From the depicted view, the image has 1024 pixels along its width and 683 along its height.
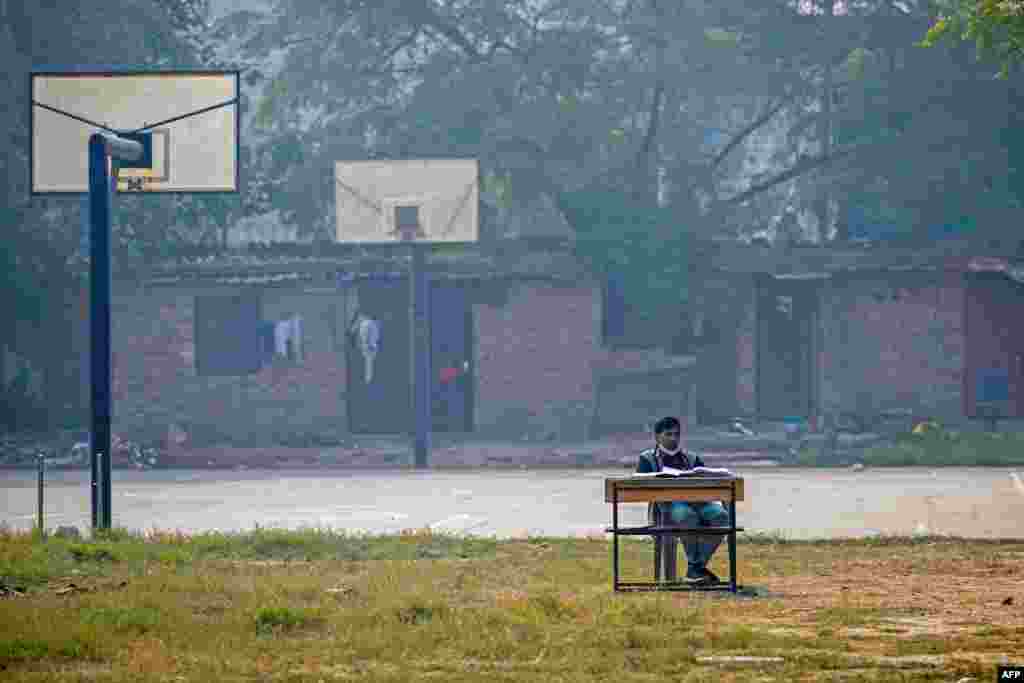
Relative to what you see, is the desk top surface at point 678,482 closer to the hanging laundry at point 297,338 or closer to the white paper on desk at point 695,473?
the white paper on desk at point 695,473

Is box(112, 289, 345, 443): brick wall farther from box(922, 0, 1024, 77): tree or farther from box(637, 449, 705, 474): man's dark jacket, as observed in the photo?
box(637, 449, 705, 474): man's dark jacket

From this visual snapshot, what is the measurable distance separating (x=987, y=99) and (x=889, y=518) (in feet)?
73.7

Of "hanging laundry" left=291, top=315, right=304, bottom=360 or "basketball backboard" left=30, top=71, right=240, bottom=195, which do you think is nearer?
"basketball backboard" left=30, top=71, right=240, bottom=195

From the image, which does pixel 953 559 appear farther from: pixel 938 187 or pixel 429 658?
pixel 938 187

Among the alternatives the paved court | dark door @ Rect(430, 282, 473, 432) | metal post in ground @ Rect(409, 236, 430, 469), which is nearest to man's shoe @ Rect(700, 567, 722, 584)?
the paved court

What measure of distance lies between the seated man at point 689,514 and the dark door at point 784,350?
25.0 metres

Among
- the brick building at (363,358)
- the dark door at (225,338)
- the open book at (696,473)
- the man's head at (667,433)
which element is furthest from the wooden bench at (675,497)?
the dark door at (225,338)

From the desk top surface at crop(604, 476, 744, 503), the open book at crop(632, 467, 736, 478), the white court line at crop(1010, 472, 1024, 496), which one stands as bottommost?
the white court line at crop(1010, 472, 1024, 496)

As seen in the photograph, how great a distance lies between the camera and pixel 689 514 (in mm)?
13094

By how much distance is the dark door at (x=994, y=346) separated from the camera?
37344 millimetres

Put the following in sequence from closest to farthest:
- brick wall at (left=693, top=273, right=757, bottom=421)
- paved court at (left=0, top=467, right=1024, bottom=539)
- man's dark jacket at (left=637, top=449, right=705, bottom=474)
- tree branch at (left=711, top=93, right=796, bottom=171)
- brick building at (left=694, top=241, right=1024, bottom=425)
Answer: man's dark jacket at (left=637, top=449, right=705, bottom=474) < paved court at (left=0, top=467, right=1024, bottom=539) < brick building at (left=694, top=241, right=1024, bottom=425) < brick wall at (left=693, top=273, right=757, bottom=421) < tree branch at (left=711, top=93, right=796, bottom=171)

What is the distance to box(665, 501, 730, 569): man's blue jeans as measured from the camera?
42.7 ft

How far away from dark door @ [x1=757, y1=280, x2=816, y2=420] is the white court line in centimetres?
1216

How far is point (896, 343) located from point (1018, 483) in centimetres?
1349
